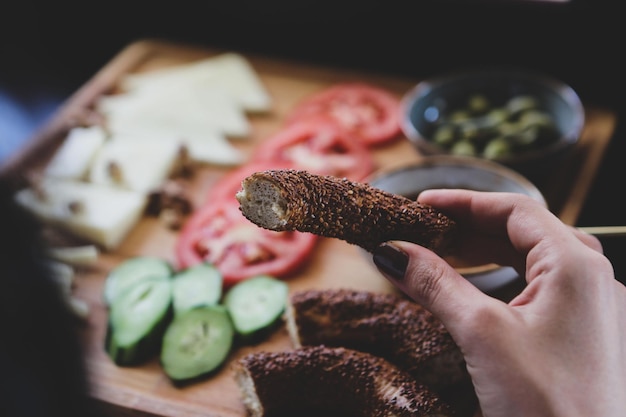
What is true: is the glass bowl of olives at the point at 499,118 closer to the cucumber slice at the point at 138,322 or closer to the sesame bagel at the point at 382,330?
the sesame bagel at the point at 382,330

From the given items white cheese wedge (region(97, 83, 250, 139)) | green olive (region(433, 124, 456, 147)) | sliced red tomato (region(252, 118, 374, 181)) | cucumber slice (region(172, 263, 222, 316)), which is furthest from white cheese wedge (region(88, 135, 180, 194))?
green olive (region(433, 124, 456, 147))

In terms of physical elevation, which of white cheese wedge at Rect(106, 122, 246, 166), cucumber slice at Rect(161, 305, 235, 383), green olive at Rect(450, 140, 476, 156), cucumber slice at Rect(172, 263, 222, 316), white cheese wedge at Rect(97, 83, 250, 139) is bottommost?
cucumber slice at Rect(161, 305, 235, 383)

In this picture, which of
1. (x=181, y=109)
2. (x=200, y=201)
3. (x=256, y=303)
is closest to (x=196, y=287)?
(x=256, y=303)

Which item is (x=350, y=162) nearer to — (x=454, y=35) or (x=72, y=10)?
(x=454, y=35)

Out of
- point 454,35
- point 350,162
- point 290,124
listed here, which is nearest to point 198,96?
point 290,124

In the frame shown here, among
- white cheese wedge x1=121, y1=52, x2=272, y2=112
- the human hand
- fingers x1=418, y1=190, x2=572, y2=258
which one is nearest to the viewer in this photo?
the human hand

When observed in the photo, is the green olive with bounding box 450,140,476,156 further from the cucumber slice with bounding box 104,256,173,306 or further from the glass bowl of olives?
the cucumber slice with bounding box 104,256,173,306
